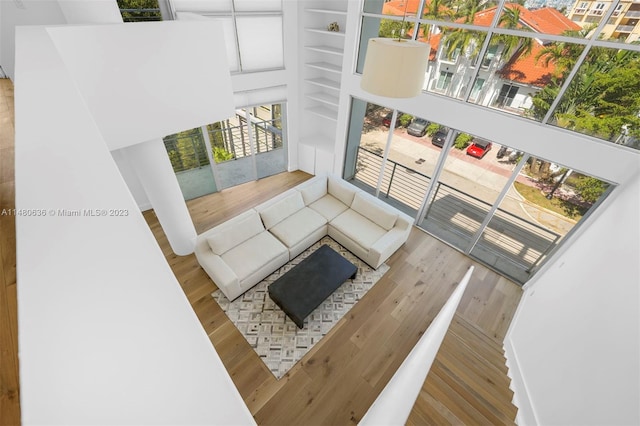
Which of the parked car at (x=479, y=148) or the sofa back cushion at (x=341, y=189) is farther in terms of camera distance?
the sofa back cushion at (x=341, y=189)

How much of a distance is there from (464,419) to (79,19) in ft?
16.9

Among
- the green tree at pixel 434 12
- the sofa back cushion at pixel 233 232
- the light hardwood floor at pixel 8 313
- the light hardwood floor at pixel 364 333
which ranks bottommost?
the light hardwood floor at pixel 364 333

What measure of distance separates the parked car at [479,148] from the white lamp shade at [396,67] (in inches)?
93.3

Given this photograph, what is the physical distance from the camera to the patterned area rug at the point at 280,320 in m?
3.37

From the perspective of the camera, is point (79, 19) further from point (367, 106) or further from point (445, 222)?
point (445, 222)

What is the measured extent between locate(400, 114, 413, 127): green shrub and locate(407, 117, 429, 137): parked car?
0.24ft

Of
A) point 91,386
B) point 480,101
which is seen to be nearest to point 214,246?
point 91,386

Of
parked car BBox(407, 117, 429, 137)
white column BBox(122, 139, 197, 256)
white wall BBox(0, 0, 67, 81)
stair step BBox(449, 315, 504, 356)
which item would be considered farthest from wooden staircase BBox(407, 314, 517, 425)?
white wall BBox(0, 0, 67, 81)

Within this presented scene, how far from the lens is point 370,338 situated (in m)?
3.57

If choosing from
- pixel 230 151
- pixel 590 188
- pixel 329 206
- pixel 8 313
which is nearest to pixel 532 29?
pixel 590 188

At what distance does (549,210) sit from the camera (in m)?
3.73

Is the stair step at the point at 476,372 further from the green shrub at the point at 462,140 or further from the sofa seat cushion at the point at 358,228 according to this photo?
the green shrub at the point at 462,140

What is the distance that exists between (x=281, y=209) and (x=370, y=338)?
7.90 ft

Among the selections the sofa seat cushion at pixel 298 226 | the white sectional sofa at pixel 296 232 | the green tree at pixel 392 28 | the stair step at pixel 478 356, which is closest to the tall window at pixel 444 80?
the green tree at pixel 392 28
